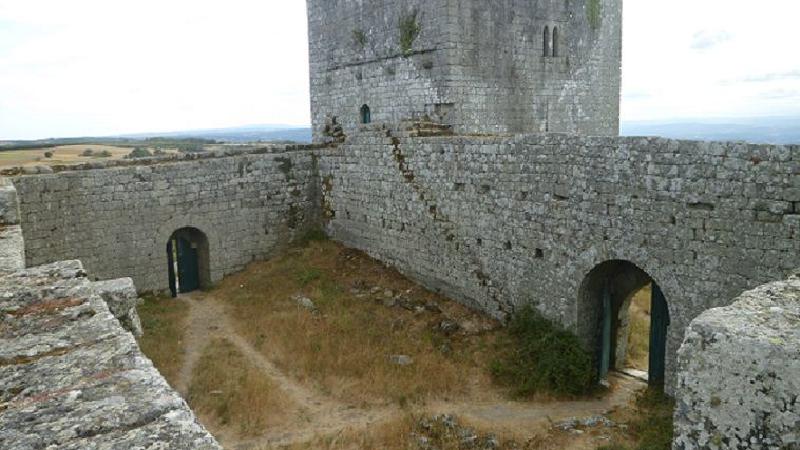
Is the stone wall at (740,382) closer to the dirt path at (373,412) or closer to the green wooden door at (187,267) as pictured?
the dirt path at (373,412)

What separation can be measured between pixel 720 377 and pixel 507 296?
8.52 m

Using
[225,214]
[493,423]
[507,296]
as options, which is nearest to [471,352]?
[507,296]

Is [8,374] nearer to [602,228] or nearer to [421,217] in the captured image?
[602,228]

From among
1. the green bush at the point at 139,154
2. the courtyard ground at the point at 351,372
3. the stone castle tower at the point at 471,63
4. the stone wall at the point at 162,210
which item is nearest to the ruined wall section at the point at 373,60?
the stone castle tower at the point at 471,63

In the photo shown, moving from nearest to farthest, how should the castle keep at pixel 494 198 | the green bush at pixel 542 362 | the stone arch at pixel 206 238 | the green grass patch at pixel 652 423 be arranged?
the castle keep at pixel 494 198
the green grass patch at pixel 652 423
the green bush at pixel 542 362
the stone arch at pixel 206 238

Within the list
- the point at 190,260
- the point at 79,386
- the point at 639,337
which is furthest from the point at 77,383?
the point at 190,260

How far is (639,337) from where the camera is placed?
13.4 m

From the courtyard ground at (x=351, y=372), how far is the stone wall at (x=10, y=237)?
168 inches

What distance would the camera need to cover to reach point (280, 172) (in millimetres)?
17109

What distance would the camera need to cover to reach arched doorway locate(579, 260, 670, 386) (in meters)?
10.7

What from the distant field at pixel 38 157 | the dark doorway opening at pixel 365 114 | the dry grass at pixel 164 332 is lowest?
the dry grass at pixel 164 332

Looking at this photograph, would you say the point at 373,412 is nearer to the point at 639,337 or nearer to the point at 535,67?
the point at 639,337

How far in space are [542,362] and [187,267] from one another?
9.73 meters

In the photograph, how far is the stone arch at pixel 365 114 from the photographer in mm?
18364
